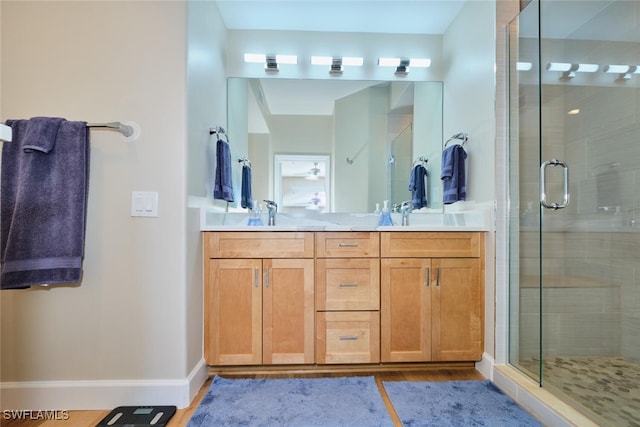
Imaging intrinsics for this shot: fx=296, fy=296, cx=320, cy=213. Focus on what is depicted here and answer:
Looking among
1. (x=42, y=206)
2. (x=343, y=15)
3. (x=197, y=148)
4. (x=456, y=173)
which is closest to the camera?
(x=42, y=206)

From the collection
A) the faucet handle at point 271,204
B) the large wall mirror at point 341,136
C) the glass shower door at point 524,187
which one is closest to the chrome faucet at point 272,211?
the faucet handle at point 271,204

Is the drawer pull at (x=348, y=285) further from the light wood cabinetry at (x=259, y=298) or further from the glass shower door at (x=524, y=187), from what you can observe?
the glass shower door at (x=524, y=187)

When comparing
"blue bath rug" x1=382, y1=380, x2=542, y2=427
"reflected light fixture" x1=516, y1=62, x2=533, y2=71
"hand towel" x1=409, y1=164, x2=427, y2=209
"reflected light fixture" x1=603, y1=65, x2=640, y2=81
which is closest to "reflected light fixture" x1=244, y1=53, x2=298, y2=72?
"hand towel" x1=409, y1=164, x2=427, y2=209

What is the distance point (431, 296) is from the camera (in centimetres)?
183

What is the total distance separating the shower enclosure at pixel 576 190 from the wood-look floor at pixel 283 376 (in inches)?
13.7

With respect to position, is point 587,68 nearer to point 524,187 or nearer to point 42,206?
point 524,187

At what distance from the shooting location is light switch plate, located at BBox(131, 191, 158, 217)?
151cm

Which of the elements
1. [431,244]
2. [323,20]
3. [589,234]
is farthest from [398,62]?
[589,234]

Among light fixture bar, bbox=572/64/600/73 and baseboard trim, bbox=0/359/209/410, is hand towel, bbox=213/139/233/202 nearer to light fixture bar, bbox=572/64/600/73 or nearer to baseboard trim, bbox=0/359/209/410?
baseboard trim, bbox=0/359/209/410

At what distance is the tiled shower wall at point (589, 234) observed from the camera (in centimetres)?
171

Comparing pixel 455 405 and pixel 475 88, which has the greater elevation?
pixel 475 88

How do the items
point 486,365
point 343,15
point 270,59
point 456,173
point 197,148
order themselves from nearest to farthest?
1. point 197,148
2. point 486,365
3. point 456,173
4. point 343,15
5. point 270,59

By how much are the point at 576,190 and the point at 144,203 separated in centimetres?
251

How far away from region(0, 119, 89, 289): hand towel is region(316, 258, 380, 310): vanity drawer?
1249 mm
